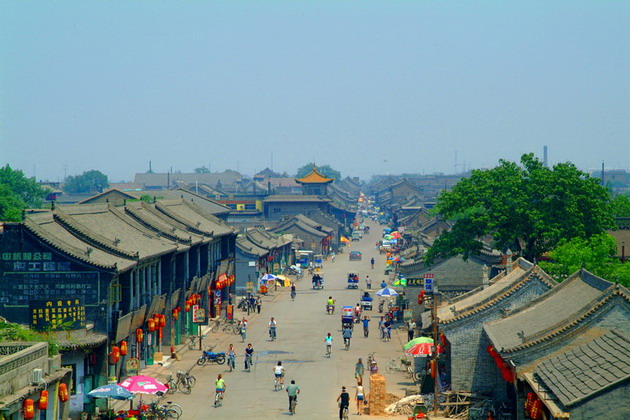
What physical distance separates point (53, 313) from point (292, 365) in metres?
15.3

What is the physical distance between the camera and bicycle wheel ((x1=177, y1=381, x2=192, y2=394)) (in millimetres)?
41938

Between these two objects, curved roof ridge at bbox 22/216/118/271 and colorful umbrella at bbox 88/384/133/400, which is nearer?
colorful umbrella at bbox 88/384/133/400

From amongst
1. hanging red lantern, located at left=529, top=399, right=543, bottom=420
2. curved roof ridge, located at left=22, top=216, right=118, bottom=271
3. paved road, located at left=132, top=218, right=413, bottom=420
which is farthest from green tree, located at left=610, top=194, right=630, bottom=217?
hanging red lantern, located at left=529, top=399, right=543, bottom=420

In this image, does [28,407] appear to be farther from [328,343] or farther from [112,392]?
[328,343]

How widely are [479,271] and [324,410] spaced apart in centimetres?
2651

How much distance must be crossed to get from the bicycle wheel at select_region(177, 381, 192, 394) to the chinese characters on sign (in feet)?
22.9

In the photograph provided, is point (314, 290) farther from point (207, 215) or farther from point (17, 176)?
point (17, 176)

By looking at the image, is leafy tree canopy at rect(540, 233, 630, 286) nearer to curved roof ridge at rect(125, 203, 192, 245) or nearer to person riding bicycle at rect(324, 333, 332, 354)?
person riding bicycle at rect(324, 333, 332, 354)

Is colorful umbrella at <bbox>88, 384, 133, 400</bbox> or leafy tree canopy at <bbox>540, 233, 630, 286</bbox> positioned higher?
leafy tree canopy at <bbox>540, 233, 630, 286</bbox>

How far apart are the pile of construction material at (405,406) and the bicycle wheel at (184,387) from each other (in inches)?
348

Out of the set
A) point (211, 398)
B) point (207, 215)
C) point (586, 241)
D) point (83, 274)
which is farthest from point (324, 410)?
point (207, 215)

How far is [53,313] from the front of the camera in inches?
1435

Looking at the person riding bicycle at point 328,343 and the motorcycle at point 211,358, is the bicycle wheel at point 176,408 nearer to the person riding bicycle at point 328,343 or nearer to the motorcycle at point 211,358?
the motorcycle at point 211,358

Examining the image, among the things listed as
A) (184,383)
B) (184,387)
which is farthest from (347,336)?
(184,383)
